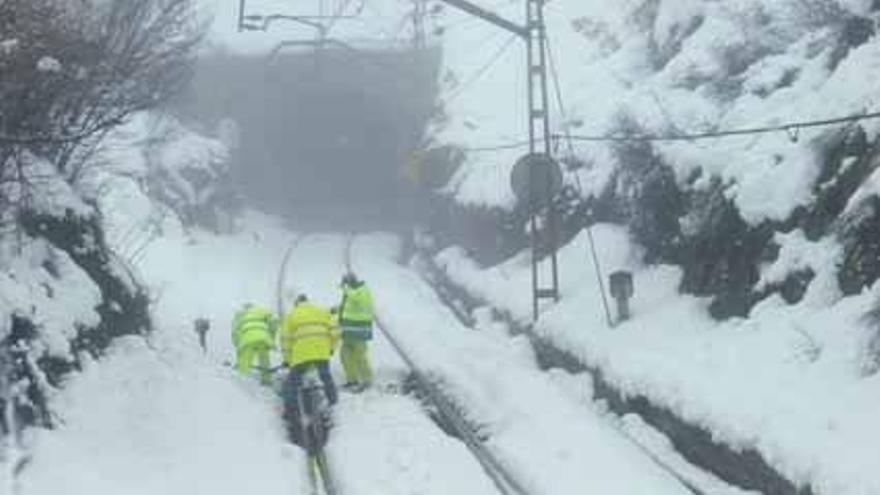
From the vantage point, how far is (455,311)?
2991cm

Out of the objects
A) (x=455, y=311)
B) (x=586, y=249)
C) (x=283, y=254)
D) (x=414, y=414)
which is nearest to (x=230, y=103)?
(x=283, y=254)

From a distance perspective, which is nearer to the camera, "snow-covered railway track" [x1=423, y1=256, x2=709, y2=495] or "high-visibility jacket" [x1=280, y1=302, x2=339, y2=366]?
"snow-covered railway track" [x1=423, y1=256, x2=709, y2=495]

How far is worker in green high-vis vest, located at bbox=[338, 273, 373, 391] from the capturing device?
67.7 feet

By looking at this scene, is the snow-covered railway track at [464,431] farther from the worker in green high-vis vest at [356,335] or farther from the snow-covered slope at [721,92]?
the snow-covered slope at [721,92]

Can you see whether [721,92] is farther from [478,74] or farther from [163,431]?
[478,74]

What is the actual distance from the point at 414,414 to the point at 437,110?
103 ft

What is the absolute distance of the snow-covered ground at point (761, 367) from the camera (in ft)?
43.7

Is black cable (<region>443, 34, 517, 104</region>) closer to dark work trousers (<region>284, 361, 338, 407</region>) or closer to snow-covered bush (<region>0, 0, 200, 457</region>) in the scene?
snow-covered bush (<region>0, 0, 200, 457</region>)

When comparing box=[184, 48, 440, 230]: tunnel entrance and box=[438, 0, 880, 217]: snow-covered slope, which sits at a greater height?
box=[438, 0, 880, 217]: snow-covered slope

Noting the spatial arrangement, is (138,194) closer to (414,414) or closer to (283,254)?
(283,254)

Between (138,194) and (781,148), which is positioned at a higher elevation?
(781,148)

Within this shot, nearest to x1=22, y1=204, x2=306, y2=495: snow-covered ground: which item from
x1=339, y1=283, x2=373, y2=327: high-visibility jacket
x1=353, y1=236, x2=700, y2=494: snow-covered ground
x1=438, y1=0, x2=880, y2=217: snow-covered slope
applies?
x1=339, y1=283, x2=373, y2=327: high-visibility jacket

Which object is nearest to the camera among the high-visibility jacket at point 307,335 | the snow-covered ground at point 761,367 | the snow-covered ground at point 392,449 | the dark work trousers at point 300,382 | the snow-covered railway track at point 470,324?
the snow-covered ground at point 761,367

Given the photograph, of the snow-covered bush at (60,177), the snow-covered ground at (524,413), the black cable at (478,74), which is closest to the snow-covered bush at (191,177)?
the black cable at (478,74)
